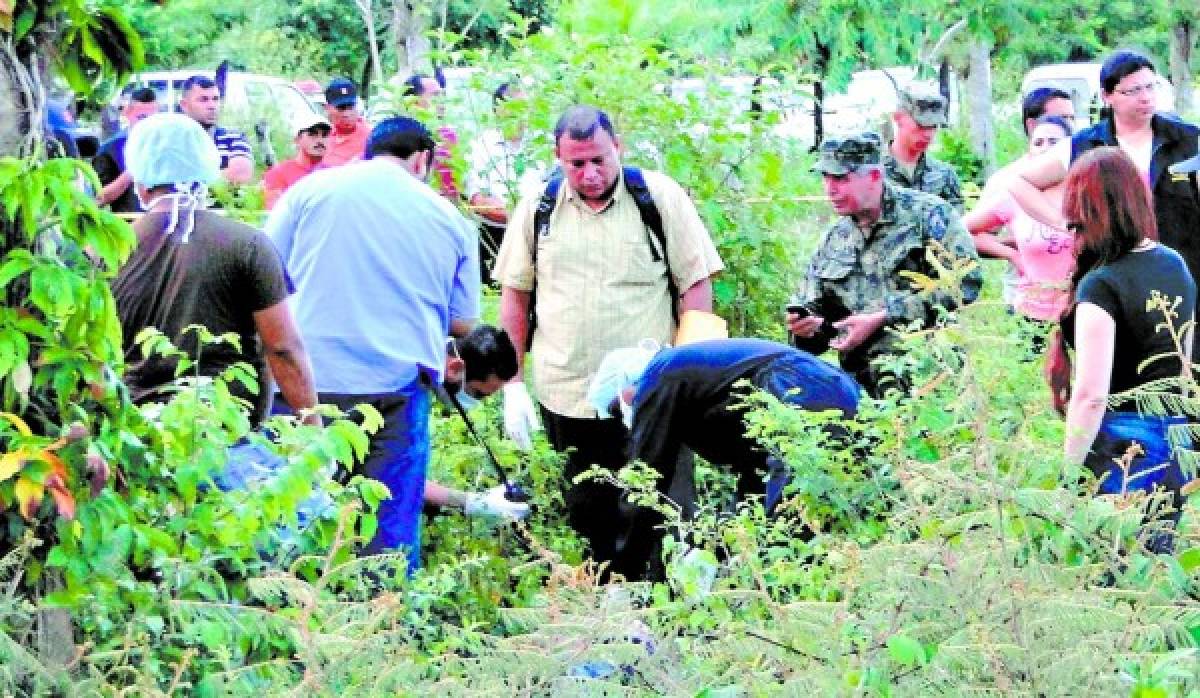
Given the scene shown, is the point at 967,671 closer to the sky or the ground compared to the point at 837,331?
closer to the sky

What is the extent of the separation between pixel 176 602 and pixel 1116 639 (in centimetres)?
164

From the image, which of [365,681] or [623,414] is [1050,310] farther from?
→ [365,681]

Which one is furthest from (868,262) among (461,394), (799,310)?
Result: (461,394)

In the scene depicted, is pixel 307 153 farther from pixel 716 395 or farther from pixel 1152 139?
pixel 716 395

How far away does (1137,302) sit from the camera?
5.29 metres

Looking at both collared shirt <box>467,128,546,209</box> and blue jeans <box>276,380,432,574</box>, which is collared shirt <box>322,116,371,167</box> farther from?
blue jeans <box>276,380,432,574</box>

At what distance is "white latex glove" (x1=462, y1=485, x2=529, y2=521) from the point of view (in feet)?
22.4

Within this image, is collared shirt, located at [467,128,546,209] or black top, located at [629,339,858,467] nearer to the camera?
black top, located at [629,339,858,467]

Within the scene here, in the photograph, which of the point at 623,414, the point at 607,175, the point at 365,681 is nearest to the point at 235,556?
the point at 365,681

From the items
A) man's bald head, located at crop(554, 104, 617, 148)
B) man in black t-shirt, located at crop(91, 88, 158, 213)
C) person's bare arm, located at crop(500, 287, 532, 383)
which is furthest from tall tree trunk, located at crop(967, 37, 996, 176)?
man's bald head, located at crop(554, 104, 617, 148)

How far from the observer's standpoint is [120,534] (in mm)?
3801

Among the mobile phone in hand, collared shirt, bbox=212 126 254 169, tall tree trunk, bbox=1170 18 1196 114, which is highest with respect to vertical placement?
the mobile phone in hand

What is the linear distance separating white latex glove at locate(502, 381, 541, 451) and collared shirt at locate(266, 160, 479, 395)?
684 mm

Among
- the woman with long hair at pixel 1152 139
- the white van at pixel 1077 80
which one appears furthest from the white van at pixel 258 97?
the woman with long hair at pixel 1152 139
